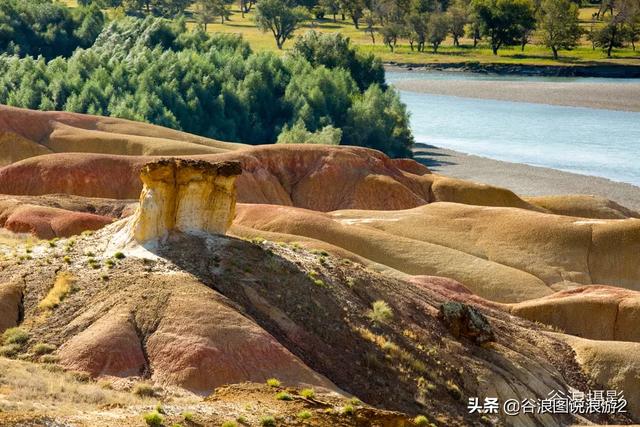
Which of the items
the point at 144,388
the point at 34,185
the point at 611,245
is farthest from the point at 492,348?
the point at 34,185

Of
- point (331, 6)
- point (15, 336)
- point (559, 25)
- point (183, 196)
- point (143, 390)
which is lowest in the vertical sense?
point (559, 25)

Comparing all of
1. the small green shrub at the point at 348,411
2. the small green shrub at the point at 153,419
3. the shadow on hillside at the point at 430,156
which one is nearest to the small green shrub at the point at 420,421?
the small green shrub at the point at 348,411

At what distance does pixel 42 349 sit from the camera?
24906 mm

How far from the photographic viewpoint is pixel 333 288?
29656mm

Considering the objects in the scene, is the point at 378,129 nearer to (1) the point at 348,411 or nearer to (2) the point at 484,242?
(2) the point at 484,242

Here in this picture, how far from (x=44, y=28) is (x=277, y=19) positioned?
32711mm

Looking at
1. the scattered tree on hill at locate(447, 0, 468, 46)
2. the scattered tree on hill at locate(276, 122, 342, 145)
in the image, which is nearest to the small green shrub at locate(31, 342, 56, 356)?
the scattered tree on hill at locate(276, 122, 342, 145)

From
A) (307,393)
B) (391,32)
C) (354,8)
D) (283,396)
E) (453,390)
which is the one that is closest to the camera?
(283,396)

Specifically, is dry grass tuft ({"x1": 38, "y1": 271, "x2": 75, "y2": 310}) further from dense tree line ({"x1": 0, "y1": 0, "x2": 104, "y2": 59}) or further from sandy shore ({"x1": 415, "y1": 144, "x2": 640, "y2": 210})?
dense tree line ({"x1": 0, "y1": 0, "x2": 104, "y2": 59})

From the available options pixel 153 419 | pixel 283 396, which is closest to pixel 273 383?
pixel 283 396

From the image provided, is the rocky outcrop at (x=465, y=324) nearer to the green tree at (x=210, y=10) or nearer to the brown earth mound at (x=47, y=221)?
the brown earth mound at (x=47, y=221)

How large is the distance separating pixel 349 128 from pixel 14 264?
180 ft

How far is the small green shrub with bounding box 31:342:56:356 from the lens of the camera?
81.5ft

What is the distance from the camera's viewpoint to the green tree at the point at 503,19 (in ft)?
457
